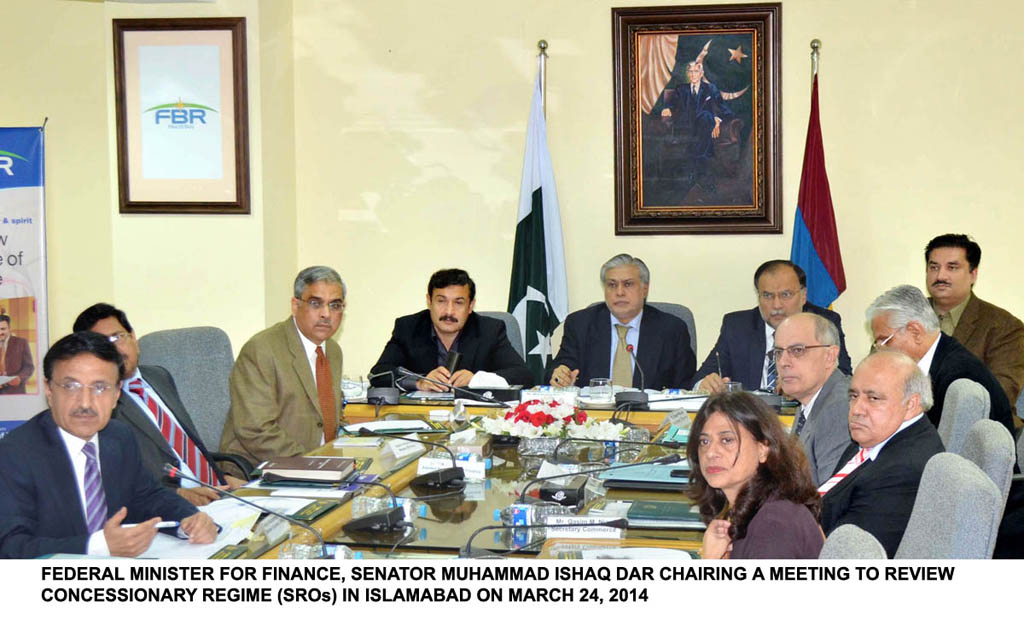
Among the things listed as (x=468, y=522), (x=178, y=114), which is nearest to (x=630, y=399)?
(x=468, y=522)

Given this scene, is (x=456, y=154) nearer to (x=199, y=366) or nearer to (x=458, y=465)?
(x=199, y=366)

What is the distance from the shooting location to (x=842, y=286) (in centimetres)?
582

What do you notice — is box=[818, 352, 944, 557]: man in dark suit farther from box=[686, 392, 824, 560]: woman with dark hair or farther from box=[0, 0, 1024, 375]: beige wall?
box=[0, 0, 1024, 375]: beige wall

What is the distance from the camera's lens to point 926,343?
12.3 feet

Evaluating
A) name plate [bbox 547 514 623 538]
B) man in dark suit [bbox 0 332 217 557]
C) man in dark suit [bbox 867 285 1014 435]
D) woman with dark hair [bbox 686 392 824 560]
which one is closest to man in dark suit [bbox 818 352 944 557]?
woman with dark hair [bbox 686 392 824 560]

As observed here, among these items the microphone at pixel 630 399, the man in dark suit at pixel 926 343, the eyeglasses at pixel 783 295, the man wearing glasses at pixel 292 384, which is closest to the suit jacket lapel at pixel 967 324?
the eyeglasses at pixel 783 295

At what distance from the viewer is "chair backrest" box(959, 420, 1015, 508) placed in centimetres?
251

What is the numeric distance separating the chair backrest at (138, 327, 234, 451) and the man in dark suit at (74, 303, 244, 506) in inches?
11.6

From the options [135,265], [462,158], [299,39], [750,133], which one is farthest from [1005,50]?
[135,265]

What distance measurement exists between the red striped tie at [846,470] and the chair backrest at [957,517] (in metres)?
0.75

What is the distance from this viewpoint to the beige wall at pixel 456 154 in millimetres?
5809

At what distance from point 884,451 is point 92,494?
2.04m
